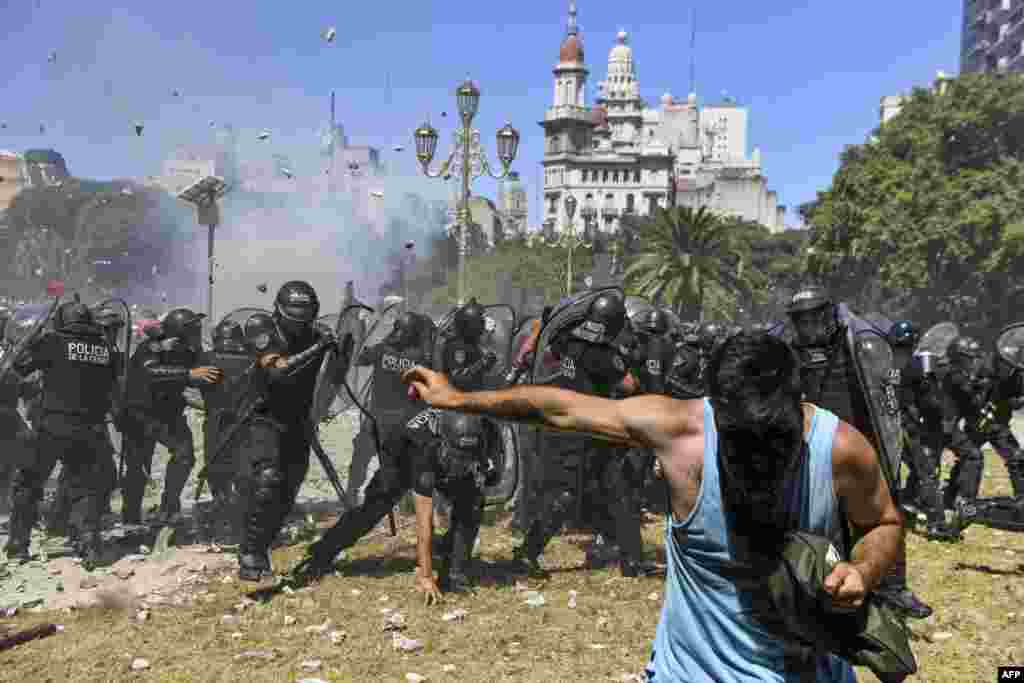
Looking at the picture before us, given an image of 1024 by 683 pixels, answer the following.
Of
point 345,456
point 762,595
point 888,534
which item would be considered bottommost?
point 345,456

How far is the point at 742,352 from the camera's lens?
239 cm

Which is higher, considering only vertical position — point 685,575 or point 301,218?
point 301,218

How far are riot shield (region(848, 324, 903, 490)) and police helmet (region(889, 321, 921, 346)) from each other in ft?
8.02

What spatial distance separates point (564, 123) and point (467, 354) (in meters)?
135

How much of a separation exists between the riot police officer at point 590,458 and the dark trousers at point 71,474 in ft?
11.2

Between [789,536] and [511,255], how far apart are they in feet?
195

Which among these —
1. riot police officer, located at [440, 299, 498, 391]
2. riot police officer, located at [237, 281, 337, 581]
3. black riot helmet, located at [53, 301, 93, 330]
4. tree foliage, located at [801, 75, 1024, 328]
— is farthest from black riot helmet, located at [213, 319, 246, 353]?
tree foliage, located at [801, 75, 1024, 328]

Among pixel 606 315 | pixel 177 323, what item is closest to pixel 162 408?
pixel 177 323

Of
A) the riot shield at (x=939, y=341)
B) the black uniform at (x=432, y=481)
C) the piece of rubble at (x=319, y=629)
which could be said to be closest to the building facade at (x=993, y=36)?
the riot shield at (x=939, y=341)

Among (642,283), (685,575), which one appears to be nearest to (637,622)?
(685,575)

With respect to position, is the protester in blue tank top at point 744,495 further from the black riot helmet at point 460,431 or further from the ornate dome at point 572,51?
the ornate dome at point 572,51

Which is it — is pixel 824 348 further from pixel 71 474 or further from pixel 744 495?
pixel 71 474

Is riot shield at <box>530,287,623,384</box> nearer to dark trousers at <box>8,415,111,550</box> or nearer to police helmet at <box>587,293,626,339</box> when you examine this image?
police helmet at <box>587,293,626,339</box>

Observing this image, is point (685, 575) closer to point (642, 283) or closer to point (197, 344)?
point (197, 344)
